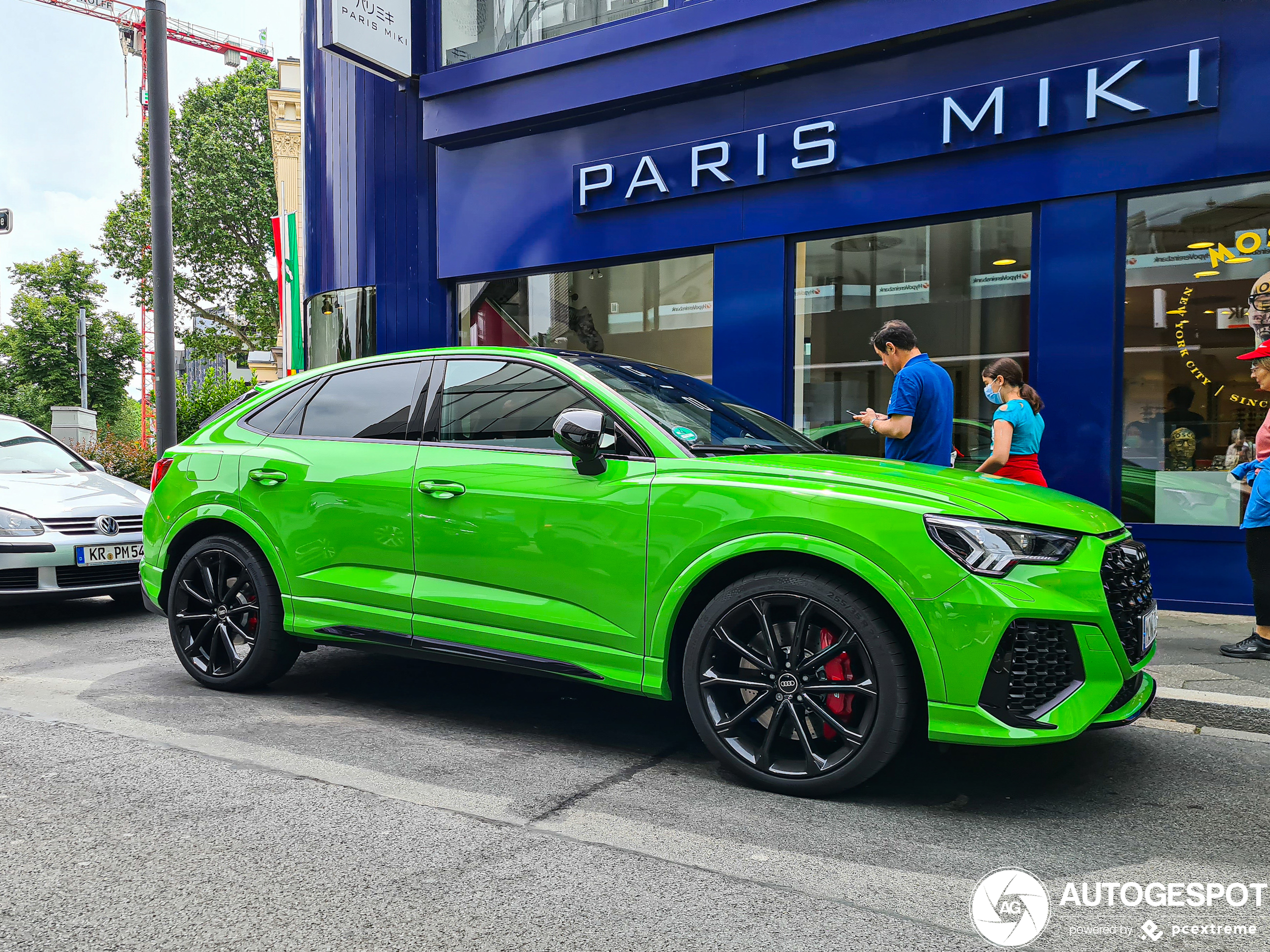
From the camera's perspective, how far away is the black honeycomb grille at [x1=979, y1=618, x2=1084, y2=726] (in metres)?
3.10

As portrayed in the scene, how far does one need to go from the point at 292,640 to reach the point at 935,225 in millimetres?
6096

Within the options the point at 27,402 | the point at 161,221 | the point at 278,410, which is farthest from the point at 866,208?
the point at 27,402

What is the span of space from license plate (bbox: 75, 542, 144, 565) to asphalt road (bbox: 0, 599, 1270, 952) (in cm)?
230

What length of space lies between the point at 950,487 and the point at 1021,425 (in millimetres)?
3461

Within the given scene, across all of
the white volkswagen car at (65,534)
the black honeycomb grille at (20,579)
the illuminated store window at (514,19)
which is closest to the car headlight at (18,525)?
the white volkswagen car at (65,534)

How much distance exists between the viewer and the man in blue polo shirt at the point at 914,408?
5559 millimetres

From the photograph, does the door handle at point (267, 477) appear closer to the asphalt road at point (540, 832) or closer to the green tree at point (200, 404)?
the asphalt road at point (540, 832)

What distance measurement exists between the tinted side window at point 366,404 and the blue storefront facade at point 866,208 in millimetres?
4889

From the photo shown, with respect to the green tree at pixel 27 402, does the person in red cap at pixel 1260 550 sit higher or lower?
lower

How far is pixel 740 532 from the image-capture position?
137 inches

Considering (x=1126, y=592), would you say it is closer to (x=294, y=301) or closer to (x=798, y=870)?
(x=798, y=870)

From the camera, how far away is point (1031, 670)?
3.12 m

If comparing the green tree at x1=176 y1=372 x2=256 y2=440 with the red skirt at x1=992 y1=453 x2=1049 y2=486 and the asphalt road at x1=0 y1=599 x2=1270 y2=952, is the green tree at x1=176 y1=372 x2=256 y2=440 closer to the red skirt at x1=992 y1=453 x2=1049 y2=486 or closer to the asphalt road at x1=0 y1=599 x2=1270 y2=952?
the asphalt road at x1=0 y1=599 x2=1270 y2=952

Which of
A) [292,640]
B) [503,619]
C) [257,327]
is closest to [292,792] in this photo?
[503,619]
